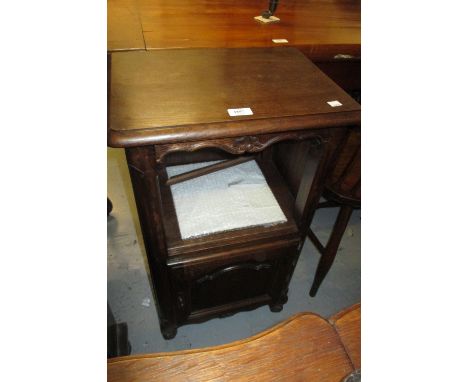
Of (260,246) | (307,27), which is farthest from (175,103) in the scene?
(307,27)

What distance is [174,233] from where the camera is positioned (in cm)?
80

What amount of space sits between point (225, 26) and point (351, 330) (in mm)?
1046

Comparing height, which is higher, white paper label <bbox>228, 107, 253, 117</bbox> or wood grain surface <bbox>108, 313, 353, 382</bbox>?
white paper label <bbox>228, 107, 253, 117</bbox>

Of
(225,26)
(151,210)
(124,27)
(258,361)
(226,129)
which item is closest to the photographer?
(258,361)

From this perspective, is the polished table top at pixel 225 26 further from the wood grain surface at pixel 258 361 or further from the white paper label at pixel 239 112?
the wood grain surface at pixel 258 361

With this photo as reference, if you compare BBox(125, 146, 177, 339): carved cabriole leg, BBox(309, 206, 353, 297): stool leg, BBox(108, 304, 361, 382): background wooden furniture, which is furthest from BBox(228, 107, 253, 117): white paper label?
BBox(309, 206, 353, 297): stool leg

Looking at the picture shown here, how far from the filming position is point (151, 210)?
662 millimetres

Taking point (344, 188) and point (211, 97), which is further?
point (344, 188)

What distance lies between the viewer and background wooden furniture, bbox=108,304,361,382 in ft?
1.31

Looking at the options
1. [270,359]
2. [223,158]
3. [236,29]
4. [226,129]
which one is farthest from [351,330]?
[236,29]

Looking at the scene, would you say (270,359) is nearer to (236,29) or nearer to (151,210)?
(151,210)

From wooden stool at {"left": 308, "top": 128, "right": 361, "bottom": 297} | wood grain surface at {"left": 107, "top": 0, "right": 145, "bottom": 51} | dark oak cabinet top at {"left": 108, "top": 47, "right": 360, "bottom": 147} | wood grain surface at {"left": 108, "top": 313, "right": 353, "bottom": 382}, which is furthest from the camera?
wooden stool at {"left": 308, "top": 128, "right": 361, "bottom": 297}

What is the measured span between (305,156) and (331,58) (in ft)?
1.46

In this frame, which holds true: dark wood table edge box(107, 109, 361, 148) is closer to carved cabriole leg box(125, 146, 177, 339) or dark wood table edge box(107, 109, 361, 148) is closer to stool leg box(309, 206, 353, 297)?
Answer: carved cabriole leg box(125, 146, 177, 339)
